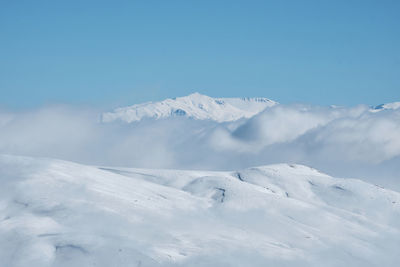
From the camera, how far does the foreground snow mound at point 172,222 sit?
2303 inches

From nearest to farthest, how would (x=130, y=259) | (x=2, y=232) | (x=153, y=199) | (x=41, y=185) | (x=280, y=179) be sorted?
(x=130, y=259), (x=2, y=232), (x=41, y=185), (x=153, y=199), (x=280, y=179)

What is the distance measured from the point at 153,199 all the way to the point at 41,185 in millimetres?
17062

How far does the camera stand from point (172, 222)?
A: 7394cm

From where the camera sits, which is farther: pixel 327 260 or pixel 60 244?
pixel 327 260

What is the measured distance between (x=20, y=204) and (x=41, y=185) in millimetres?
6424

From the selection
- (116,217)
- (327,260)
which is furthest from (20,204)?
(327,260)

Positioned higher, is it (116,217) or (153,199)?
(153,199)

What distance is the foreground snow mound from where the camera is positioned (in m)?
58.5

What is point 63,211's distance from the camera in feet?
229

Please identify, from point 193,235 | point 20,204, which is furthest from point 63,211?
point 193,235

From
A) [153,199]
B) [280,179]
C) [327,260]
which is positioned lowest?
[327,260]

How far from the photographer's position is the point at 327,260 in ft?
222

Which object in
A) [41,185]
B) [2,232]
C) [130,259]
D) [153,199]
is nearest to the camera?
[130,259]

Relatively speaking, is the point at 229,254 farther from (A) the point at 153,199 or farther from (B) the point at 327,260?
(A) the point at 153,199
